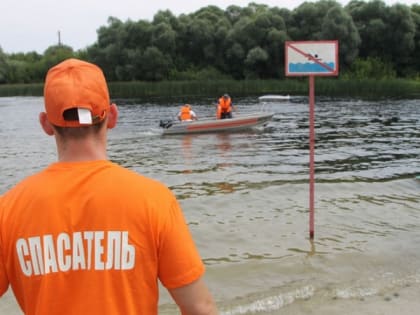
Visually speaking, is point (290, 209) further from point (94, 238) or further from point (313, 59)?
point (94, 238)

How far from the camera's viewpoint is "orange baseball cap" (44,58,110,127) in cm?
164

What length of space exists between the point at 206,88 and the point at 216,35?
55.5 feet

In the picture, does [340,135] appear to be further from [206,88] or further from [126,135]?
[206,88]

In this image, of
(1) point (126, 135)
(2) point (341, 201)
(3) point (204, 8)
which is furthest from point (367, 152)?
(3) point (204, 8)

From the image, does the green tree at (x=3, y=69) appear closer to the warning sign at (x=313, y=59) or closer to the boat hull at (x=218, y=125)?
the boat hull at (x=218, y=125)

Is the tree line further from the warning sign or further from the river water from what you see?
the warning sign

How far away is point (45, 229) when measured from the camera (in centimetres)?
162

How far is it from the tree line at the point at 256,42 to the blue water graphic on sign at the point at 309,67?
2093 inches

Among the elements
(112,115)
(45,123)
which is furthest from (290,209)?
(45,123)

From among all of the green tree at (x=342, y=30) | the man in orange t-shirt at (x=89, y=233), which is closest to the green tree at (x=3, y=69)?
the green tree at (x=342, y=30)

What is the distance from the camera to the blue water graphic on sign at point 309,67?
6102 mm

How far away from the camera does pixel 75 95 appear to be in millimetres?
1635

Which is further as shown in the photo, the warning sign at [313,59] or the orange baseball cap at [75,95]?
the warning sign at [313,59]

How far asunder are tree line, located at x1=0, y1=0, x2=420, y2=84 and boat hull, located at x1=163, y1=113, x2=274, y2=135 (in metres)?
38.3
